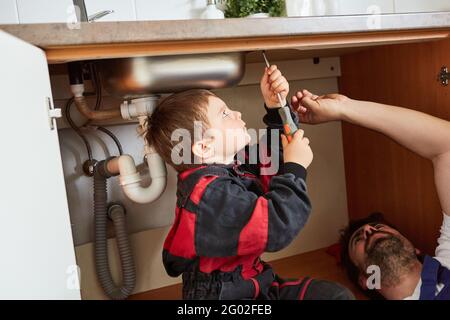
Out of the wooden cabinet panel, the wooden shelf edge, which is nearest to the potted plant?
the wooden cabinet panel

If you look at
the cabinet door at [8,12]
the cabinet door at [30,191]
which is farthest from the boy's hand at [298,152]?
the cabinet door at [8,12]

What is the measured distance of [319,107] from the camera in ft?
3.36

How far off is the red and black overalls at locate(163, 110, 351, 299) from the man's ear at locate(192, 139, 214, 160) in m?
0.03

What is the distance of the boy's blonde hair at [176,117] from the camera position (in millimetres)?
836

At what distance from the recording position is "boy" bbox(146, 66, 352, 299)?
737 mm

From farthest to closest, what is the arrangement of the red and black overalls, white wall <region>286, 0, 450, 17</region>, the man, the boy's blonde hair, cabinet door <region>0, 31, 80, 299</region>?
white wall <region>286, 0, 450, 17</region> → the man → the boy's blonde hair → the red and black overalls → cabinet door <region>0, 31, 80, 299</region>

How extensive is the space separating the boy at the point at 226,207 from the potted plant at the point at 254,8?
363 millimetres

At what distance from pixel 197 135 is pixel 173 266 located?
10.0 inches

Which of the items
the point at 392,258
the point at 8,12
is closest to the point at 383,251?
the point at 392,258

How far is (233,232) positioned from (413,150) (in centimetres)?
52

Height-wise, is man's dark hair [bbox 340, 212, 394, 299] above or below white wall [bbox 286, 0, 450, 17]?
below

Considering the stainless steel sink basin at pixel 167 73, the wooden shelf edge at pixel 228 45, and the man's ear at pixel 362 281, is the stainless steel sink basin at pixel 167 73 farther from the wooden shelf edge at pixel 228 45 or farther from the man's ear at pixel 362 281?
the man's ear at pixel 362 281

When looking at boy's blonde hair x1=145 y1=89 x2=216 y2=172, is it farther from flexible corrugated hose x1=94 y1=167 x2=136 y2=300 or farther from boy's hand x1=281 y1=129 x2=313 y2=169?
flexible corrugated hose x1=94 y1=167 x2=136 y2=300
